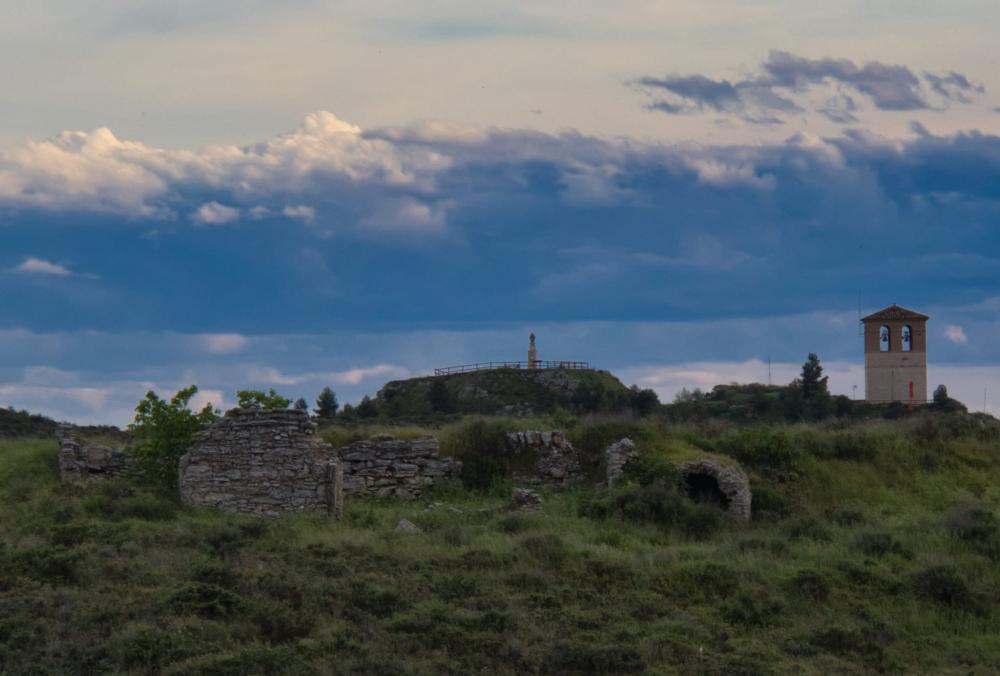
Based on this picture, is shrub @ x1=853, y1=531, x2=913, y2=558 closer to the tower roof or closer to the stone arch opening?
the stone arch opening

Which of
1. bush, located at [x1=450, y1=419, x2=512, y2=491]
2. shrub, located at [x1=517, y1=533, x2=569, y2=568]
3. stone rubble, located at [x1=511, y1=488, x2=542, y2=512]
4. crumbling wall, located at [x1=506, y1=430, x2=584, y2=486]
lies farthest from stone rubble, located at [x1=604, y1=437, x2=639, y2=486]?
shrub, located at [x1=517, y1=533, x2=569, y2=568]

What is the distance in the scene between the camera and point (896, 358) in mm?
62344

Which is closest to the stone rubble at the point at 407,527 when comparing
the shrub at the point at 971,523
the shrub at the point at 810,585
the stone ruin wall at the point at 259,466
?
the stone ruin wall at the point at 259,466

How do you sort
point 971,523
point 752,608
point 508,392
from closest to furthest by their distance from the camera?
point 752,608, point 971,523, point 508,392

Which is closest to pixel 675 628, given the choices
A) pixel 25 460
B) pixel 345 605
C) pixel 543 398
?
pixel 345 605

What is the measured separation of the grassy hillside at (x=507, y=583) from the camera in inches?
709

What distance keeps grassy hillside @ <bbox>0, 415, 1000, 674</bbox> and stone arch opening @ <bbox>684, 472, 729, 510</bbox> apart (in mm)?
765

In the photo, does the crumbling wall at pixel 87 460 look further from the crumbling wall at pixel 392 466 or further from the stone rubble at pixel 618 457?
the stone rubble at pixel 618 457

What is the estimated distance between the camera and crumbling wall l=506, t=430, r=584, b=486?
30.0 meters

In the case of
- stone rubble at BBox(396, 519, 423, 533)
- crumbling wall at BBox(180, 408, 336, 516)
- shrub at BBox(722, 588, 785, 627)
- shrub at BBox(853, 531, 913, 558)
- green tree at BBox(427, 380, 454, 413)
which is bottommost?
shrub at BBox(722, 588, 785, 627)

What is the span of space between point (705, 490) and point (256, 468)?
32.0ft

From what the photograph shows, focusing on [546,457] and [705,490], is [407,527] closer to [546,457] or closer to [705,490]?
[546,457]

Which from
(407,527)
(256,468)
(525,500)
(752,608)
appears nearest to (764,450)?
(525,500)

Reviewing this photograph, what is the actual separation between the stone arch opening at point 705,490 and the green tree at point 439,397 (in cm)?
4250
